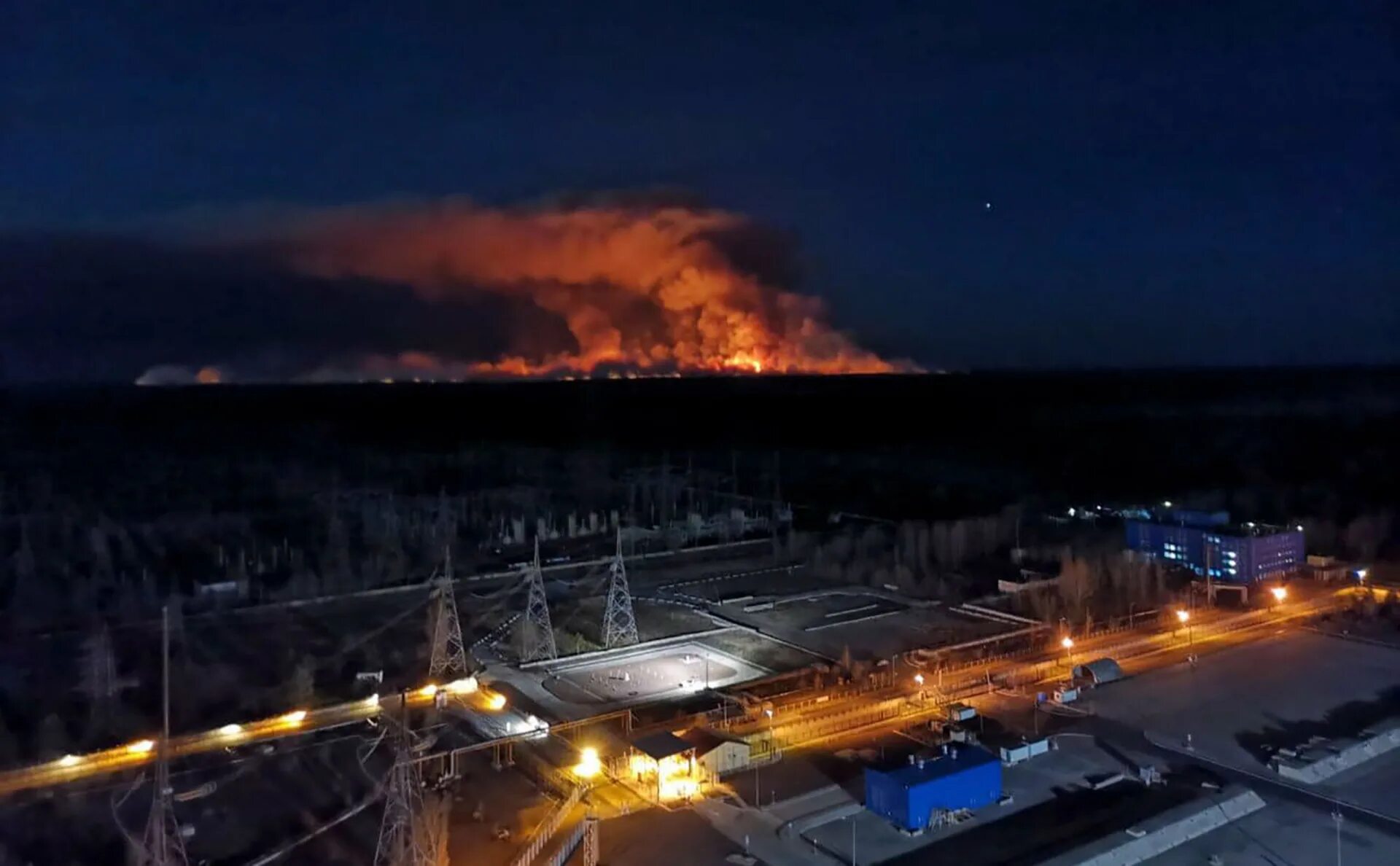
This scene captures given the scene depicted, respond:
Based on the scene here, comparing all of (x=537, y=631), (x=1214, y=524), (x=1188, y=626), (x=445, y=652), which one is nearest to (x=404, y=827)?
(x=445, y=652)

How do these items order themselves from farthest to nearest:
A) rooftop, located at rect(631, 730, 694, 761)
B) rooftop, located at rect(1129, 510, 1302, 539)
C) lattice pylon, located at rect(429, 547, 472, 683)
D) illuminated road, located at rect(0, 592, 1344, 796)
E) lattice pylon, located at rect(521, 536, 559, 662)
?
rooftop, located at rect(1129, 510, 1302, 539), lattice pylon, located at rect(521, 536, 559, 662), lattice pylon, located at rect(429, 547, 472, 683), illuminated road, located at rect(0, 592, 1344, 796), rooftop, located at rect(631, 730, 694, 761)

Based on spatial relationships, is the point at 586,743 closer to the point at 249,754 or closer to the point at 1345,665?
the point at 249,754

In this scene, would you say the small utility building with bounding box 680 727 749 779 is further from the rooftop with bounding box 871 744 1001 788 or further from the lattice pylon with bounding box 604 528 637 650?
the lattice pylon with bounding box 604 528 637 650

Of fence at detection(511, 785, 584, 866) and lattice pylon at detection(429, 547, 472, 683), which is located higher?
lattice pylon at detection(429, 547, 472, 683)

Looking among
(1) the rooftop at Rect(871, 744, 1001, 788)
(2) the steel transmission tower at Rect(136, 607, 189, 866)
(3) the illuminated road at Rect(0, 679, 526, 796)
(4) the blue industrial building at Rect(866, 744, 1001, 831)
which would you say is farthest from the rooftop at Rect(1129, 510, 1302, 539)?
(2) the steel transmission tower at Rect(136, 607, 189, 866)

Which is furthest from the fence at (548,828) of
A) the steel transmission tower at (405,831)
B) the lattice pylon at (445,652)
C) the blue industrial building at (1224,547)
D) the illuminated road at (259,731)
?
the blue industrial building at (1224,547)

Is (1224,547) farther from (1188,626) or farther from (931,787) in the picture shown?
(931,787)
